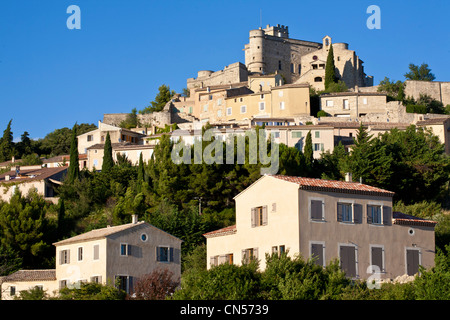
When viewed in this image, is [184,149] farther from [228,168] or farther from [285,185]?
[285,185]

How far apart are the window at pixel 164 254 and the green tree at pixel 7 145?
156 feet

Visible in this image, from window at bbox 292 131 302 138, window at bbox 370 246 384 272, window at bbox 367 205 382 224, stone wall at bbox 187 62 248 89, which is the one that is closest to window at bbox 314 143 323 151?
window at bbox 292 131 302 138

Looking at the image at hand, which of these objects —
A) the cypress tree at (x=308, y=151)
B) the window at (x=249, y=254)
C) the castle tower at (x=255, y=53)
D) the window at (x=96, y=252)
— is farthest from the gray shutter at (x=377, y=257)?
the castle tower at (x=255, y=53)

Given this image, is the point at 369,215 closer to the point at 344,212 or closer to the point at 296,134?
the point at 344,212

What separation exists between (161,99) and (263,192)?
65004 mm

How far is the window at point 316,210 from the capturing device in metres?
37.6

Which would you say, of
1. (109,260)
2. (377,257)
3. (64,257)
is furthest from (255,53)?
(377,257)

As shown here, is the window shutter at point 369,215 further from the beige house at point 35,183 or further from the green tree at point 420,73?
the green tree at point 420,73

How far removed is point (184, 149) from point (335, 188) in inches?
843

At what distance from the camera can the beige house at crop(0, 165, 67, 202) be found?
65.3 metres

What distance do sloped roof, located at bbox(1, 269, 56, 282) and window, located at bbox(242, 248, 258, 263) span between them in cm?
1081

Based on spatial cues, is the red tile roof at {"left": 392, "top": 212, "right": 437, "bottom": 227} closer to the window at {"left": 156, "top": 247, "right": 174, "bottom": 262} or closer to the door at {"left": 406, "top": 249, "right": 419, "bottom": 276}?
the door at {"left": 406, "top": 249, "right": 419, "bottom": 276}

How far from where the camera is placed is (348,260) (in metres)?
37.7

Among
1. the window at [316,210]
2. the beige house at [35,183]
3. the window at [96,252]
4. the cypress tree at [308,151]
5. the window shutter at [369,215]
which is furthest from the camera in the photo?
the beige house at [35,183]
